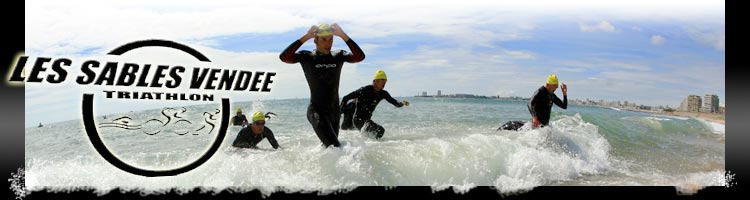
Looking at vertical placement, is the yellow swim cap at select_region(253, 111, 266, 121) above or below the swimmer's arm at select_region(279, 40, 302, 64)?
below

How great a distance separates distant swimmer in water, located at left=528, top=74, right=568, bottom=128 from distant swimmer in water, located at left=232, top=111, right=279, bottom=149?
4335 millimetres

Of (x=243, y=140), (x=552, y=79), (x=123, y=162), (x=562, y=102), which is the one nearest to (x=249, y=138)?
(x=243, y=140)

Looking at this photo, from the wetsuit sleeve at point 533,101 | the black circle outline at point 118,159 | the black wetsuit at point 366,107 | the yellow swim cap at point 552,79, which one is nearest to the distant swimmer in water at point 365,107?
the black wetsuit at point 366,107

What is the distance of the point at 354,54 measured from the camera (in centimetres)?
591

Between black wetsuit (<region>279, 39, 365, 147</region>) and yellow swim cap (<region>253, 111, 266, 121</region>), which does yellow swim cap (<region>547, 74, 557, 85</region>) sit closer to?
black wetsuit (<region>279, 39, 365, 147</region>)

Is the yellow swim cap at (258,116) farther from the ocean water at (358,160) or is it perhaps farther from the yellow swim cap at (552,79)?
the yellow swim cap at (552,79)

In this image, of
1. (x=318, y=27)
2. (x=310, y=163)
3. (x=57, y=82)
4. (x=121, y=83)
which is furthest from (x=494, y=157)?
(x=57, y=82)

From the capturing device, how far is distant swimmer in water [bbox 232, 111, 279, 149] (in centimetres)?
715

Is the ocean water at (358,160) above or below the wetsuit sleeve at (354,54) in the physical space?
below

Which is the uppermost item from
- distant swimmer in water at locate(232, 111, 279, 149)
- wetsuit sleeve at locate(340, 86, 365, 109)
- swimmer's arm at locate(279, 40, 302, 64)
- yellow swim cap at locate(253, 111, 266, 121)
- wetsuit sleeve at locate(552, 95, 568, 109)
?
swimmer's arm at locate(279, 40, 302, 64)

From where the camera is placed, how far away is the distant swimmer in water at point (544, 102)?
28.1 ft

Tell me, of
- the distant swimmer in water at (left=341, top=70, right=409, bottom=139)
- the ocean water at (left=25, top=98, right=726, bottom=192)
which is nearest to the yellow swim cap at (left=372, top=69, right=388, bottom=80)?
the distant swimmer in water at (left=341, top=70, right=409, bottom=139)

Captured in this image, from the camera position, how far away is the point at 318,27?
18.7 ft

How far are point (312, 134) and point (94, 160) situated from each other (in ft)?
13.2
